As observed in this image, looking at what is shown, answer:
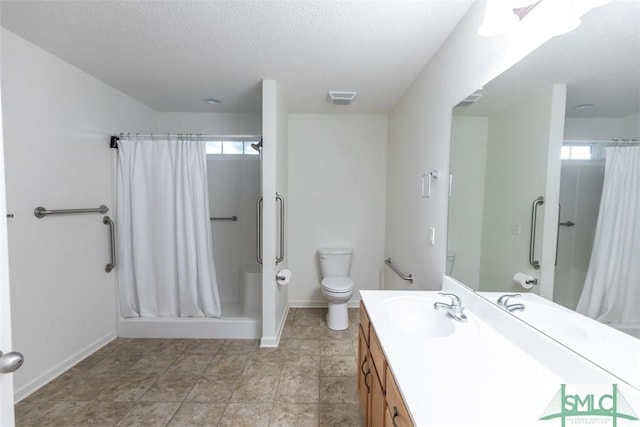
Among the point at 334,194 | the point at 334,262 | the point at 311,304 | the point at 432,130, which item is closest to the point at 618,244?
the point at 432,130

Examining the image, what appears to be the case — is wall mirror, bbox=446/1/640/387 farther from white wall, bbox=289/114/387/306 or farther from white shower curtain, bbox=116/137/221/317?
white shower curtain, bbox=116/137/221/317

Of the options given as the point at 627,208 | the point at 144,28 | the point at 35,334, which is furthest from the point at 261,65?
the point at 35,334

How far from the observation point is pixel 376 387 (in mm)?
1164

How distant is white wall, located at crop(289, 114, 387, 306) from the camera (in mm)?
3207

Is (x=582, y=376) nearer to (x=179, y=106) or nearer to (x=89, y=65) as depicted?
(x=89, y=65)

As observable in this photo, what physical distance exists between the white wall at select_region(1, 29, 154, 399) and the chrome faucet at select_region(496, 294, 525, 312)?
278 centimetres

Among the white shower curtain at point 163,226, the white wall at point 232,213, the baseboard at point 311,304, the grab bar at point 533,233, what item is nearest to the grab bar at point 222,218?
the white wall at point 232,213

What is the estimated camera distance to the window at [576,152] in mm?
815

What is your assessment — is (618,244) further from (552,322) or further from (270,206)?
(270,206)

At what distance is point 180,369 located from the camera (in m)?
2.06

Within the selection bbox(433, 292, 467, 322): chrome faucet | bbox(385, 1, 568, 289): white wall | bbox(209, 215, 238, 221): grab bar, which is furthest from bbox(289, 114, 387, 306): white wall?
bbox(433, 292, 467, 322): chrome faucet

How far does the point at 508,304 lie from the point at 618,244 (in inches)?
18.7

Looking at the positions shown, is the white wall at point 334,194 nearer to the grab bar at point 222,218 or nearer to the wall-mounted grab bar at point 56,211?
the grab bar at point 222,218

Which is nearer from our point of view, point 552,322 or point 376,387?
point 552,322
